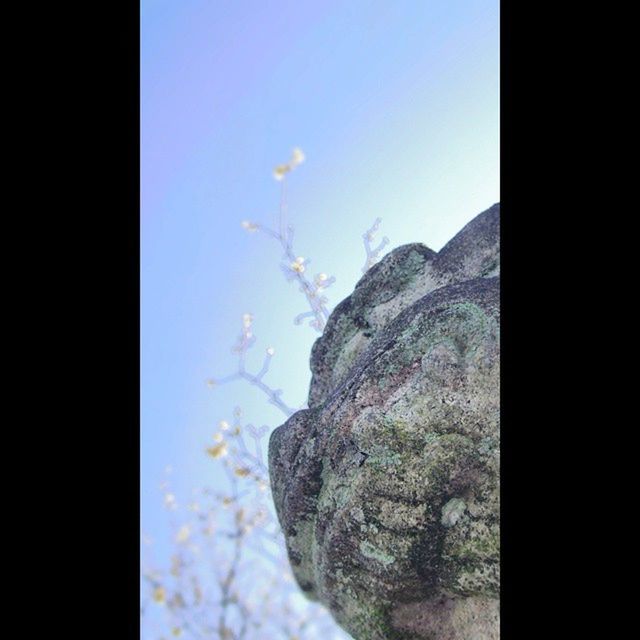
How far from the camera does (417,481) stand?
1.96 metres

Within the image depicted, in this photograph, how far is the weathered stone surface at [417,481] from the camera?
76.0 inches

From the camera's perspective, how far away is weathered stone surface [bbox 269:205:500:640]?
1930 millimetres

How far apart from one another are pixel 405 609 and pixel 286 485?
0.65 meters
